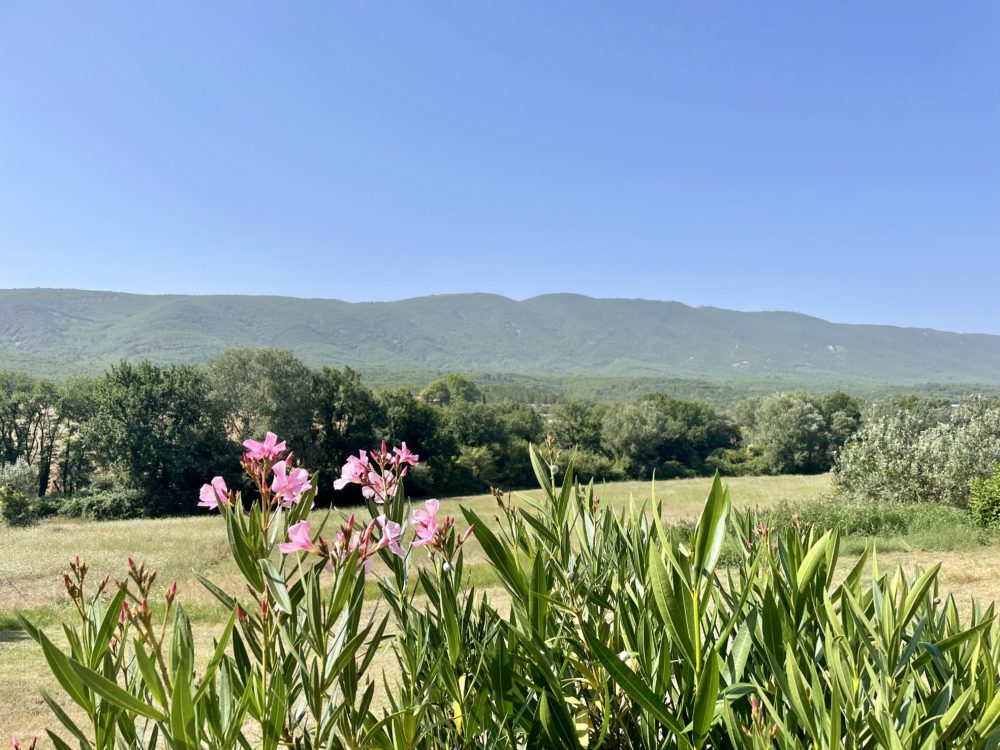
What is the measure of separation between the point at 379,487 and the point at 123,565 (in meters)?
20.3

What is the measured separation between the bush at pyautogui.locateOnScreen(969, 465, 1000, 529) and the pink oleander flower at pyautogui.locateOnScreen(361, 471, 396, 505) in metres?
17.3

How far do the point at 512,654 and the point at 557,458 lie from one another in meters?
0.66

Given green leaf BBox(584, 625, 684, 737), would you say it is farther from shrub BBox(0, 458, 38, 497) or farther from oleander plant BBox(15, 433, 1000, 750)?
shrub BBox(0, 458, 38, 497)

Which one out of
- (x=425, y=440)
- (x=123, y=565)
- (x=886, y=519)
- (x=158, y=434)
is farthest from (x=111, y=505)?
(x=886, y=519)

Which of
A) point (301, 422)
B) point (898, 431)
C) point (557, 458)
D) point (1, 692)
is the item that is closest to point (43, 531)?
point (301, 422)

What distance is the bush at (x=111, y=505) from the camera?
3247cm

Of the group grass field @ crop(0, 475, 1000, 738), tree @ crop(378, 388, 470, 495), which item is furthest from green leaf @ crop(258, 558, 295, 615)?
tree @ crop(378, 388, 470, 495)

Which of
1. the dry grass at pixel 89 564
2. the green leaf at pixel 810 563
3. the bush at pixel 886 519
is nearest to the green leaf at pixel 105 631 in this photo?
the green leaf at pixel 810 563

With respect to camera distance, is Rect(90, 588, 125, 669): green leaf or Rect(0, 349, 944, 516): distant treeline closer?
Rect(90, 588, 125, 669): green leaf

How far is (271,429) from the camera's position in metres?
37.3

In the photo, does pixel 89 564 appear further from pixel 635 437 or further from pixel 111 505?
pixel 635 437

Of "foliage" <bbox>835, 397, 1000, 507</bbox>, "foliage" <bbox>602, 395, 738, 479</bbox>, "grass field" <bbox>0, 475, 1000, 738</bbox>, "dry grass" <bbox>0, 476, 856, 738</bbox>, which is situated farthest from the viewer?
"foliage" <bbox>602, 395, 738, 479</bbox>

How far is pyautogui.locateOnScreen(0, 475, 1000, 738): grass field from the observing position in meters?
8.11

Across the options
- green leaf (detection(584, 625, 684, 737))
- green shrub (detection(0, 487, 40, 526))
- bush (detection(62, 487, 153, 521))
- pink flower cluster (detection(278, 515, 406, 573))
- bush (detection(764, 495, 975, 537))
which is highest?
pink flower cluster (detection(278, 515, 406, 573))
